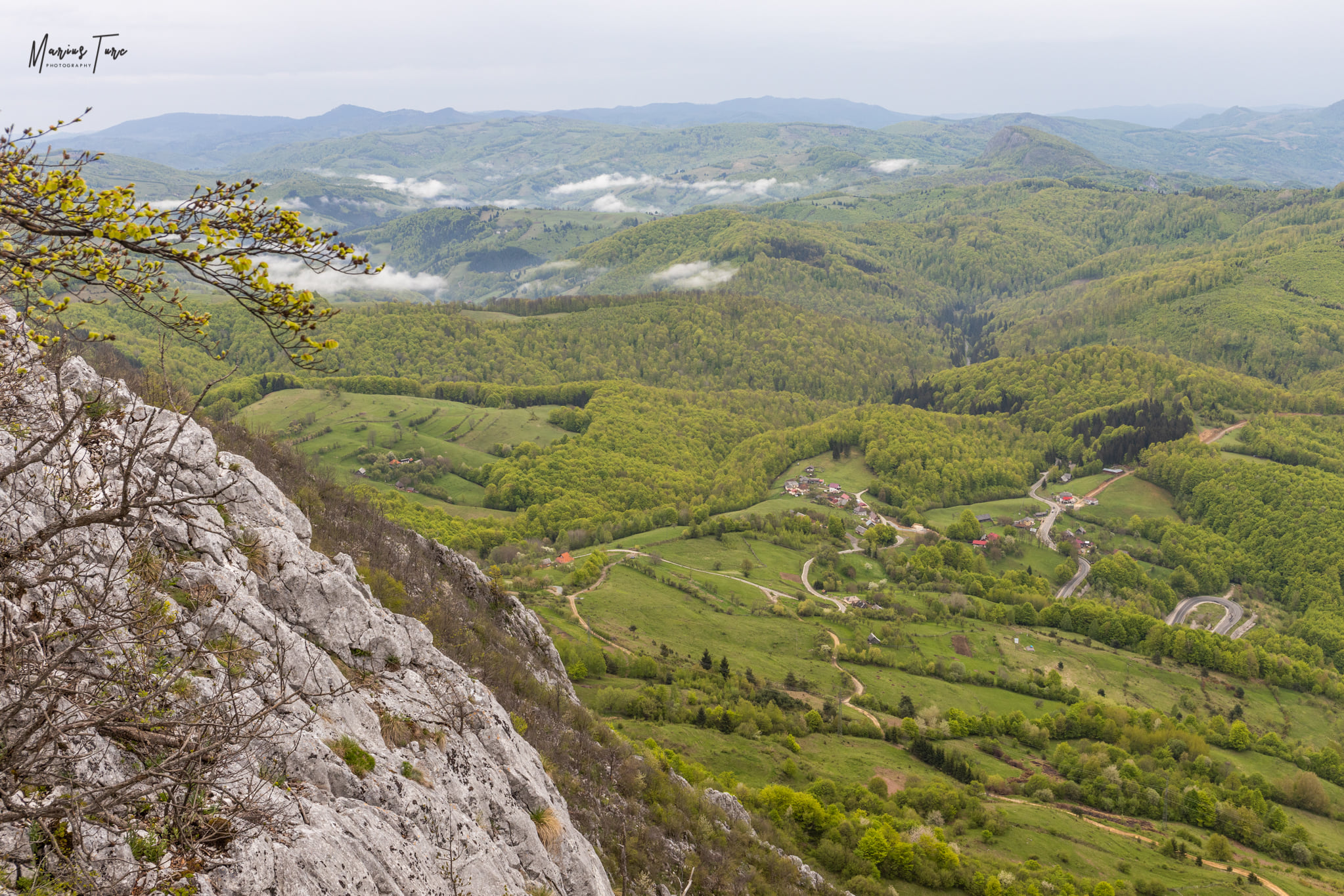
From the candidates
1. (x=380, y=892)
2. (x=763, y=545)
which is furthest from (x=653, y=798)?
(x=763, y=545)

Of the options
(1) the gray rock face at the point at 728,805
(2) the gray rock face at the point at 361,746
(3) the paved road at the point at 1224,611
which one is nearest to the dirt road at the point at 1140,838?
(1) the gray rock face at the point at 728,805

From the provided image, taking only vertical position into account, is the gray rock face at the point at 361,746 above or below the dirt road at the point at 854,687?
above

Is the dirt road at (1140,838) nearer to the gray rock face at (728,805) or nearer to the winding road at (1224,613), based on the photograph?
the gray rock face at (728,805)

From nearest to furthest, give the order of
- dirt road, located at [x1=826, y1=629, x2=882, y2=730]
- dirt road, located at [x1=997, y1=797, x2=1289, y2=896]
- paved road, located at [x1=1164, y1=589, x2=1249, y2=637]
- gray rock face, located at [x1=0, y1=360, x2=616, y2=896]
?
1. gray rock face, located at [x1=0, y1=360, x2=616, y2=896]
2. dirt road, located at [x1=997, y1=797, x2=1289, y2=896]
3. dirt road, located at [x1=826, y1=629, x2=882, y2=730]
4. paved road, located at [x1=1164, y1=589, x2=1249, y2=637]

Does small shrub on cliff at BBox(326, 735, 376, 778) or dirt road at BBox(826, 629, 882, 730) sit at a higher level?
small shrub on cliff at BBox(326, 735, 376, 778)

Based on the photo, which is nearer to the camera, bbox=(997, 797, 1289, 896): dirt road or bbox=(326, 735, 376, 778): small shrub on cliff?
bbox=(326, 735, 376, 778): small shrub on cliff

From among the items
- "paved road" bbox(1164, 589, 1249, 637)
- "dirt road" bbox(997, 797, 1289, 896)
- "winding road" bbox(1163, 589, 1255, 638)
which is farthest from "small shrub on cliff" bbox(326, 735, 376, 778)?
"paved road" bbox(1164, 589, 1249, 637)

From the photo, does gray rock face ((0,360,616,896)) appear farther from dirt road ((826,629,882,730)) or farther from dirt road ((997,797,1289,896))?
dirt road ((826,629,882,730))
